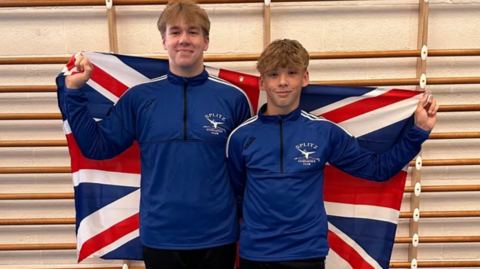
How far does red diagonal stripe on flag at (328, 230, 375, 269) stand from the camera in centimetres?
182

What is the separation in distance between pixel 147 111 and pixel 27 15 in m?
1.04

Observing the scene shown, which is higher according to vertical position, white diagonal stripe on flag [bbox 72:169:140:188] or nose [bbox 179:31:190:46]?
nose [bbox 179:31:190:46]

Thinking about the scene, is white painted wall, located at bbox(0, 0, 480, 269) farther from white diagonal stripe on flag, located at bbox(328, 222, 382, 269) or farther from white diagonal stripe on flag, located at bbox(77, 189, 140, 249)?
white diagonal stripe on flag, located at bbox(328, 222, 382, 269)

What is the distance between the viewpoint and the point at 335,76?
2.10m

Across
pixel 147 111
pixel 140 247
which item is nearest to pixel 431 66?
pixel 147 111

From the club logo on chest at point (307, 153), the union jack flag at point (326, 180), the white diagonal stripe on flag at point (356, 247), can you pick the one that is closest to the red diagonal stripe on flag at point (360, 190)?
the union jack flag at point (326, 180)

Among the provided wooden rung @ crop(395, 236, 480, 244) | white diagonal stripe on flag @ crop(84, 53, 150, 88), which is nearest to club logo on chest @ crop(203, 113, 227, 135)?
white diagonal stripe on flag @ crop(84, 53, 150, 88)

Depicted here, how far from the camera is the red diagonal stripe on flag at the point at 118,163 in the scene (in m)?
1.77

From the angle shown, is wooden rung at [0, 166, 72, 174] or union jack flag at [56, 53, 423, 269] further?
wooden rung at [0, 166, 72, 174]

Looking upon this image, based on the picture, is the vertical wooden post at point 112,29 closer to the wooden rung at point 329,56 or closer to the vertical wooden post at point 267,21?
the wooden rung at point 329,56

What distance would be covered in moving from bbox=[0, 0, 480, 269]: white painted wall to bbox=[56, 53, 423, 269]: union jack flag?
0.36m

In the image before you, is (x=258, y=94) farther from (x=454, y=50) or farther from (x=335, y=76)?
(x=454, y=50)

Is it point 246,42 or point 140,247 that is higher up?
point 246,42

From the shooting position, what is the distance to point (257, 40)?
82.0 inches
